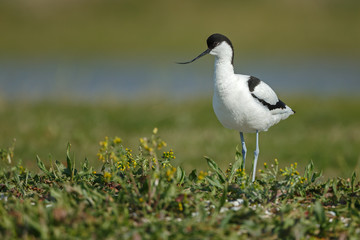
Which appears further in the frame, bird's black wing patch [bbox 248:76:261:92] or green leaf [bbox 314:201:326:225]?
bird's black wing patch [bbox 248:76:261:92]

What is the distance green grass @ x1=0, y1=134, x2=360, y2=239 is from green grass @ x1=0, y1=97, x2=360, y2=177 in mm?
2378

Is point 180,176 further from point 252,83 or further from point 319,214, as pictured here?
point 319,214

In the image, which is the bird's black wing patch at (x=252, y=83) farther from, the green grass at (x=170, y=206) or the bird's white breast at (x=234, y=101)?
the green grass at (x=170, y=206)

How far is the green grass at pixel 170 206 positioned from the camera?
3.17m

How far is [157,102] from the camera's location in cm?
1136

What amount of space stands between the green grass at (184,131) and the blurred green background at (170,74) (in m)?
0.02

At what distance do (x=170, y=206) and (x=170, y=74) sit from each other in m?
17.0

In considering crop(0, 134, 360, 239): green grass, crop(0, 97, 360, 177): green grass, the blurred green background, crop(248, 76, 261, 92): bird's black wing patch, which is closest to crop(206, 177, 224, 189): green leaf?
crop(0, 134, 360, 239): green grass

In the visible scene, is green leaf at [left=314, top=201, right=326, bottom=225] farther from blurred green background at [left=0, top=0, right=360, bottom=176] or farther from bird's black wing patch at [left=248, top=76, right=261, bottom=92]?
blurred green background at [left=0, top=0, right=360, bottom=176]

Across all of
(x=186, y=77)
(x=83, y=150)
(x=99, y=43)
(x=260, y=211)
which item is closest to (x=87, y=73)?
(x=186, y=77)

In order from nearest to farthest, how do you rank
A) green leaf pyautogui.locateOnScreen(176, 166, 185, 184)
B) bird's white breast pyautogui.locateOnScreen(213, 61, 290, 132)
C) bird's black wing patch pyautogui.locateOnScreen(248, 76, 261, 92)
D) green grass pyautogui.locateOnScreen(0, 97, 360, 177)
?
1. green leaf pyautogui.locateOnScreen(176, 166, 185, 184)
2. bird's white breast pyautogui.locateOnScreen(213, 61, 290, 132)
3. bird's black wing patch pyautogui.locateOnScreen(248, 76, 261, 92)
4. green grass pyautogui.locateOnScreen(0, 97, 360, 177)

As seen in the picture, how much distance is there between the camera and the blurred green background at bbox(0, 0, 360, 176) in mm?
8164

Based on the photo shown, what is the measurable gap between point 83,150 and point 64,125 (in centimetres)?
144

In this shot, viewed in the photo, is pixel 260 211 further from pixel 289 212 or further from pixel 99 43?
pixel 99 43
